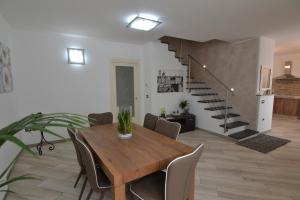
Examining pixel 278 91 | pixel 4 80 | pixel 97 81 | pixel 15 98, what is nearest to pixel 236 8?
pixel 97 81

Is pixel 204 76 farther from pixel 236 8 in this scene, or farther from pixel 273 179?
pixel 273 179

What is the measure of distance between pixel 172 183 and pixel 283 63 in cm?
791

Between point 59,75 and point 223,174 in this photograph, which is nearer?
point 223,174

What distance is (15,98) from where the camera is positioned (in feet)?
10.6

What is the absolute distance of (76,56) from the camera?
3930mm

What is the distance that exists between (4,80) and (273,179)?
4379mm

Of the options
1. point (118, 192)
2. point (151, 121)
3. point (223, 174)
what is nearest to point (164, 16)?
point (151, 121)

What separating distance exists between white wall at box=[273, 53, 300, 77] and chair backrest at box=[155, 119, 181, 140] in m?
6.93

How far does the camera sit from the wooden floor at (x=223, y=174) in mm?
2143

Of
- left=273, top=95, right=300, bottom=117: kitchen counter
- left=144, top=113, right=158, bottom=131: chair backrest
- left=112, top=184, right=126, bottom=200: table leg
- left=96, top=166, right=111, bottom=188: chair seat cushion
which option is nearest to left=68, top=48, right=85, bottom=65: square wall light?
left=144, top=113, right=158, bottom=131: chair backrest

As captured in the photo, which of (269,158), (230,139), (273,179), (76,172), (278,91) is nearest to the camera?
(273,179)

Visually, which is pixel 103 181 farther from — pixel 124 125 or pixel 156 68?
pixel 156 68

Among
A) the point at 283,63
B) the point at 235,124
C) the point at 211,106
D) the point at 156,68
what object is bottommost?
the point at 235,124

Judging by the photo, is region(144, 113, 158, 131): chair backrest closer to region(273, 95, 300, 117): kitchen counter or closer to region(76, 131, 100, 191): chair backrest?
region(76, 131, 100, 191): chair backrest
